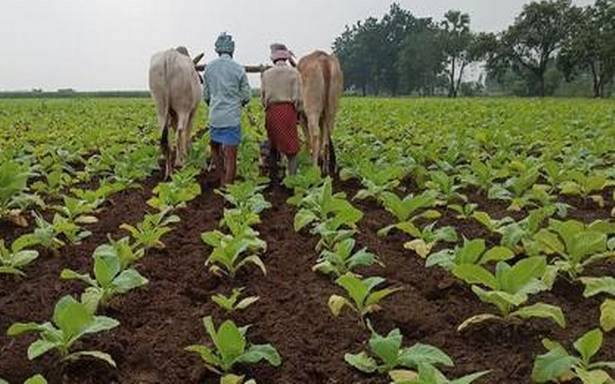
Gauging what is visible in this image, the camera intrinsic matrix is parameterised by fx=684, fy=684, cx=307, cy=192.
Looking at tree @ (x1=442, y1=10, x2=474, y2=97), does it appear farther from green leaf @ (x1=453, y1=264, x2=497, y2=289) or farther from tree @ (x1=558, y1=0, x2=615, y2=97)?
green leaf @ (x1=453, y1=264, x2=497, y2=289)

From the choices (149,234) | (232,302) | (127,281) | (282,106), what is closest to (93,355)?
(127,281)

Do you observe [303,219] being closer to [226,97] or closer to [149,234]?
[149,234]

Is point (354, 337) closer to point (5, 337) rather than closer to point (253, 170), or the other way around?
point (5, 337)

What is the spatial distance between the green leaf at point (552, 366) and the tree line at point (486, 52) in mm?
52571

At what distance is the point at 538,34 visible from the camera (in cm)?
5934

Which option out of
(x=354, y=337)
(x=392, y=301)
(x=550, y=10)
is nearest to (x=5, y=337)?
(x=354, y=337)

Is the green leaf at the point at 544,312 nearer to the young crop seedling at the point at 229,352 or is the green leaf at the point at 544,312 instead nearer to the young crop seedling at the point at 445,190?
the young crop seedling at the point at 229,352

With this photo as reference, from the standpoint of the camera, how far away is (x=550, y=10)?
58.9 metres

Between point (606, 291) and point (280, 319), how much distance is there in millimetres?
1794

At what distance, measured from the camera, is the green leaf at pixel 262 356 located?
3119mm

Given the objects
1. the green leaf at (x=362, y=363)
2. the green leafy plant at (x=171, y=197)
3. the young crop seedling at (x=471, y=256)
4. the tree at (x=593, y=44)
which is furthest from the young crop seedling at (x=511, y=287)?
the tree at (x=593, y=44)

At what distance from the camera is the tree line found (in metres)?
54.6

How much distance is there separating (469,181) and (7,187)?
445cm

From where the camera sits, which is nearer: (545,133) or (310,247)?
(310,247)
